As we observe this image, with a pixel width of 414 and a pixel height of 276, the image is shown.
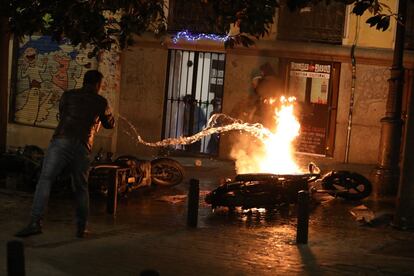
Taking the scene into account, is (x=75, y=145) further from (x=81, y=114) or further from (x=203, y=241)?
(x=203, y=241)

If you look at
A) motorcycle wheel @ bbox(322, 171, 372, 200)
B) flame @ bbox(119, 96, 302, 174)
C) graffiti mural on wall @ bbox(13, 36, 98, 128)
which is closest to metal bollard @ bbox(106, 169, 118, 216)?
flame @ bbox(119, 96, 302, 174)

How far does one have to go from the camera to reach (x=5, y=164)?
11.3m

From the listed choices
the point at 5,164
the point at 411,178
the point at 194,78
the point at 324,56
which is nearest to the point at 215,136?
the point at 194,78

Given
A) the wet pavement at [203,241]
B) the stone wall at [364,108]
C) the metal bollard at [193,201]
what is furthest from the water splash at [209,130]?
the metal bollard at [193,201]

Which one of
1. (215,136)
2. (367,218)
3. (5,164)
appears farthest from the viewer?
(215,136)

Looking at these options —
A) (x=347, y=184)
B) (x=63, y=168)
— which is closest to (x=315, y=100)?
(x=347, y=184)

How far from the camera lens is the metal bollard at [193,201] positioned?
8.73m

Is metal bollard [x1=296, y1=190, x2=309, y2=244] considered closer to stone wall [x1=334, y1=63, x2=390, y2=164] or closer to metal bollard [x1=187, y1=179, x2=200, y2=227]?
metal bollard [x1=187, y1=179, x2=200, y2=227]

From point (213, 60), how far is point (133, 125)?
2323 millimetres

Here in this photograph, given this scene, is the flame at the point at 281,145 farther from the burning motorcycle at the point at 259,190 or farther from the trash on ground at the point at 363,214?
the trash on ground at the point at 363,214

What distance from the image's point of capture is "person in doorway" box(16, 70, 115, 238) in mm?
7520

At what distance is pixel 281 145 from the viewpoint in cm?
1315

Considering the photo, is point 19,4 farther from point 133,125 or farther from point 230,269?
point 133,125

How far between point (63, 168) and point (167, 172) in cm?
416
